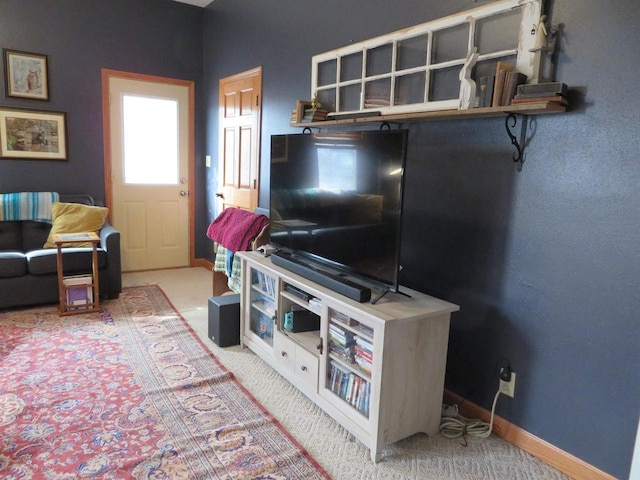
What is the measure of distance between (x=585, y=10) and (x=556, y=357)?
1.38 m

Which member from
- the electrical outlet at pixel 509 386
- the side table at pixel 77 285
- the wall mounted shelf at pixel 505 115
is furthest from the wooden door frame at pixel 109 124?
the electrical outlet at pixel 509 386

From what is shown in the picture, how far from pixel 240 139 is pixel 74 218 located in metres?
1.63

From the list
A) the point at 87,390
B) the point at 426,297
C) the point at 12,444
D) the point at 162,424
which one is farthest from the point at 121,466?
the point at 426,297

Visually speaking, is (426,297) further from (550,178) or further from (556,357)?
(550,178)

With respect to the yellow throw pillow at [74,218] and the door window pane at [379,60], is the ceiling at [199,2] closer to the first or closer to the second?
the yellow throw pillow at [74,218]

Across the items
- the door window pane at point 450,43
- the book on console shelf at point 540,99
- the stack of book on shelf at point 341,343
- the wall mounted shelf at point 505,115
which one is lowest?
the stack of book on shelf at point 341,343

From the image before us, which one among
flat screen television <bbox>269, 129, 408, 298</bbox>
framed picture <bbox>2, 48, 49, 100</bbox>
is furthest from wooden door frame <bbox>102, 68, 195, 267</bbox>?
flat screen television <bbox>269, 129, 408, 298</bbox>

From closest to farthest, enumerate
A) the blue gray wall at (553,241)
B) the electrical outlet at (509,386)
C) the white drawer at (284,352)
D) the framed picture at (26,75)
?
1. the blue gray wall at (553,241)
2. the electrical outlet at (509,386)
3. the white drawer at (284,352)
4. the framed picture at (26,75)

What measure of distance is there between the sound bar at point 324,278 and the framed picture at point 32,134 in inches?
115

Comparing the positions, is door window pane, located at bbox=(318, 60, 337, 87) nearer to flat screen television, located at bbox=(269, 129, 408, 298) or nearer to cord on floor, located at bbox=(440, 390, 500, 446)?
flat screen television, located at bbox=(269, 129, 408, 298)

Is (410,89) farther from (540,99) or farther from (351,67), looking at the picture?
(540,99)

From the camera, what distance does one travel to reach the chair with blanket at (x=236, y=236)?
3225 mm

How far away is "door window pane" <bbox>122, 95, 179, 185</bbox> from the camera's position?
4695 millimetres

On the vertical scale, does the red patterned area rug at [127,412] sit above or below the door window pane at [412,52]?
below
